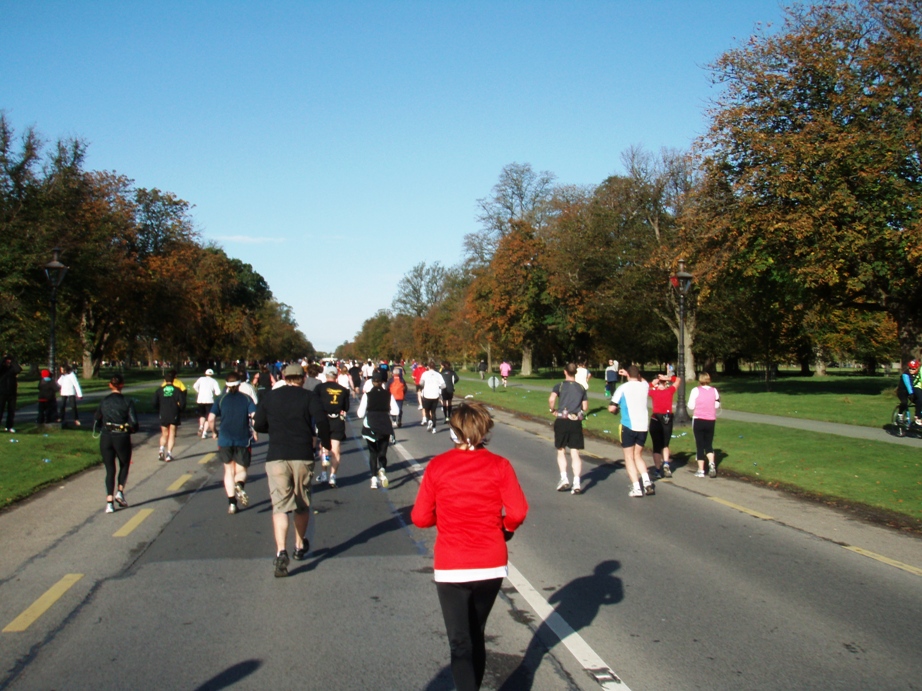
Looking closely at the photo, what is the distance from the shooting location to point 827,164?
2877 cm

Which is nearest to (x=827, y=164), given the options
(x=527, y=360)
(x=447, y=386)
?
(x=447, y=386)

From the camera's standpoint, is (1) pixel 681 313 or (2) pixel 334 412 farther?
(1) pixel 681 313

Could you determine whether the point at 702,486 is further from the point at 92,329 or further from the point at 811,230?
the point at 92,329

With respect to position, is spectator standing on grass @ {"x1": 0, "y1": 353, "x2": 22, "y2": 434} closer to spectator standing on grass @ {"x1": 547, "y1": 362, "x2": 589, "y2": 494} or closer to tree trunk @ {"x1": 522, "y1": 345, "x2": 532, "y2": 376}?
spectator standing on grass @ {"x1": 547, "y1": 362, "x2": 589, "y2": 494}

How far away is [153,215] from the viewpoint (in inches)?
2393

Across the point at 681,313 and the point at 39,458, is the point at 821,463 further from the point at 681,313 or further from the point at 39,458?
the point at 39,458

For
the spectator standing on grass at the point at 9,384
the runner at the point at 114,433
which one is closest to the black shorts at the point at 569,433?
the runner at the point at 114,433

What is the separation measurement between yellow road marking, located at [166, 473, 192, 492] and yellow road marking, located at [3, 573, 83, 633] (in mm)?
5200

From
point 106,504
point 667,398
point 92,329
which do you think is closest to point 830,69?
point 667,398

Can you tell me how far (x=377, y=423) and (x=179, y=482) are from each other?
3.58 m

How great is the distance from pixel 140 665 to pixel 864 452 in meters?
14.4

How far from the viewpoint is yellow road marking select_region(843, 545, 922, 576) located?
7.29 m

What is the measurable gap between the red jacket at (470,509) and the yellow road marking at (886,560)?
5.04 meters

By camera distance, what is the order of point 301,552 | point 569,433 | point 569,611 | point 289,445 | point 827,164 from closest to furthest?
point 569,611, point 289,445, point 301,552, point 569,433, point 827,164
